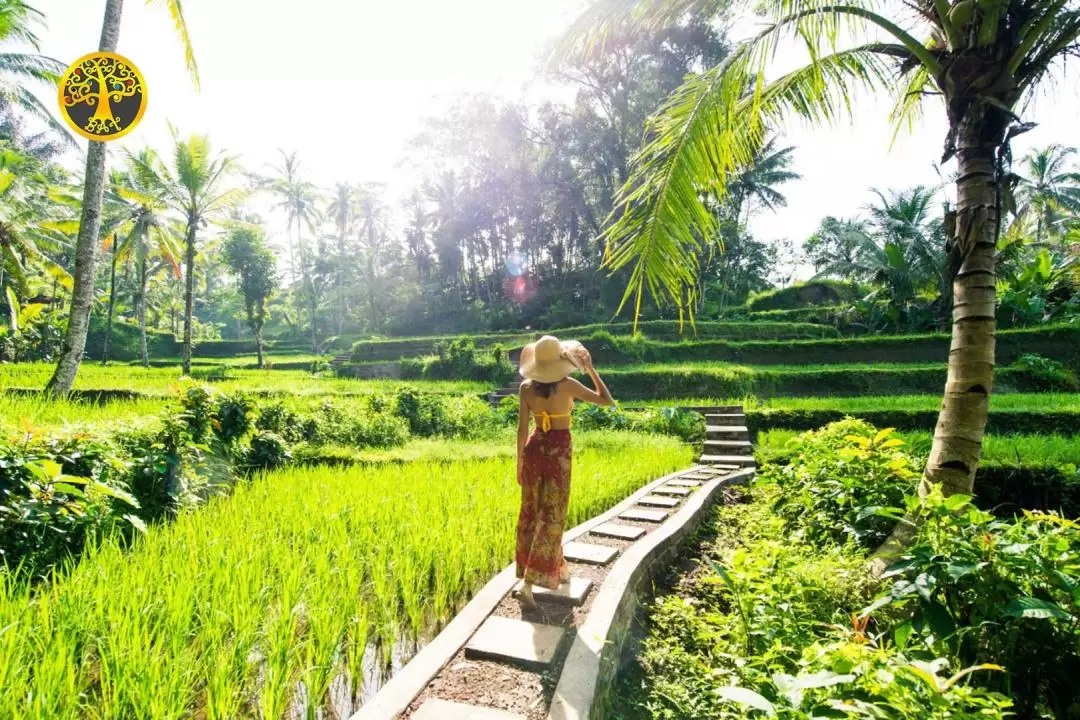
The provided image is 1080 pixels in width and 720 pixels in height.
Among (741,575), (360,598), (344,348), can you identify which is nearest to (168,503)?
(360,598)

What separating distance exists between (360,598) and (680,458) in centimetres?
552

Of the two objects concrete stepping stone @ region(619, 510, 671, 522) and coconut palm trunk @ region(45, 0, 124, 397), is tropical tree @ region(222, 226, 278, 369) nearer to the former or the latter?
coconut palm trunk @ region(45, 0, 124, 397)

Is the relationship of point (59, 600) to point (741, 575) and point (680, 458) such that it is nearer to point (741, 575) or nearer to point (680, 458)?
point (741, 575)

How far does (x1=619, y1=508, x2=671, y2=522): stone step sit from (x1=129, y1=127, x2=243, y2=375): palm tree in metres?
17.0

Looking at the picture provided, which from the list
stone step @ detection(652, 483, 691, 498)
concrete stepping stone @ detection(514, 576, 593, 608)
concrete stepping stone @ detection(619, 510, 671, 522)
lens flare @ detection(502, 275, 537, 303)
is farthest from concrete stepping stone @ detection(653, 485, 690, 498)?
lens flare @ detection(502, 275, 537, 303)

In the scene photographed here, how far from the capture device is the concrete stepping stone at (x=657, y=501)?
464 cm

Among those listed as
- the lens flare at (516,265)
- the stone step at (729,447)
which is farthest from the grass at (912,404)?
the lens flare at (516,265)

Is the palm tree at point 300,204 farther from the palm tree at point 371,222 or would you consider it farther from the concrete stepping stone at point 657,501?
the concrete stepping stone at point 657,501

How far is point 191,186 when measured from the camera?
1634 centimetres

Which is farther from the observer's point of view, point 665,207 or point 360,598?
point 665,207

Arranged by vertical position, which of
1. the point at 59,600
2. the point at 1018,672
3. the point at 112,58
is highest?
the point at 112,58

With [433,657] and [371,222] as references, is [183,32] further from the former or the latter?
[371,222]

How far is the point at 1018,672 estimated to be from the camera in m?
1.84

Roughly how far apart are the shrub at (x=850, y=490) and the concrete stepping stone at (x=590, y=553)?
1.38m
